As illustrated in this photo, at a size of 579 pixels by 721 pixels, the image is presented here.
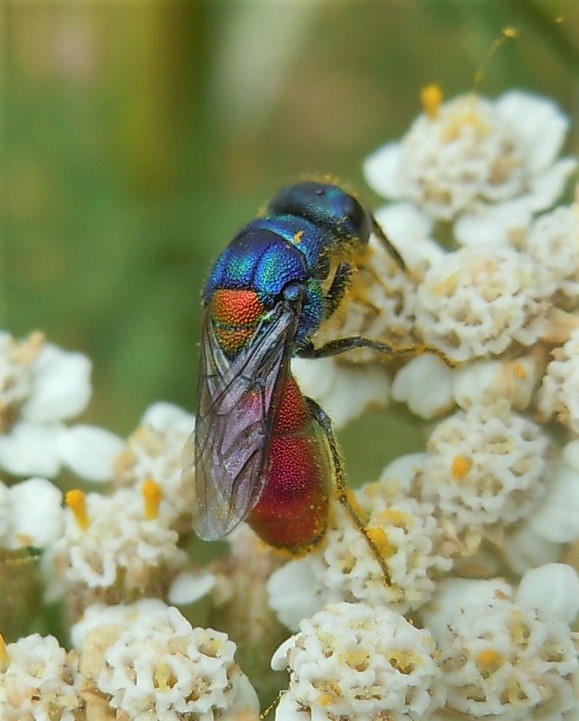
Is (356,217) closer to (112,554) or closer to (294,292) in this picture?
(294,292)

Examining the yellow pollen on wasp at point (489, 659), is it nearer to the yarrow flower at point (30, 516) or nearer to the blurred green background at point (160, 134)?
the yarrow flower at point (30, 516)

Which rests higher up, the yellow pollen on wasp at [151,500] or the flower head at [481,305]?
the flower head at [481,305]

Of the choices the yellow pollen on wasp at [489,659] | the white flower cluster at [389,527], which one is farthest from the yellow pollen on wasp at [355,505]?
the yellow pollen on wasp at [489,659]

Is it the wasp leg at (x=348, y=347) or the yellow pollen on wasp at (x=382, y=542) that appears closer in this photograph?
the yellow pollen on wasp at (x=382, y=542)

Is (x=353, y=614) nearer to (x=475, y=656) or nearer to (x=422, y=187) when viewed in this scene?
(x=475, y=656)

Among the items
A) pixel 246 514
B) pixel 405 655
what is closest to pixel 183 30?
pixel 246 514

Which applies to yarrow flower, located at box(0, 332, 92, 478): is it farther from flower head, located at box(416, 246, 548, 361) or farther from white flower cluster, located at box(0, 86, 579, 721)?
flower head, located at box(416, 246, 548, 361)

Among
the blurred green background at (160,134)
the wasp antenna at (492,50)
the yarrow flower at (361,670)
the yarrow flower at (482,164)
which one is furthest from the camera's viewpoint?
the blurred green background at (160,134)

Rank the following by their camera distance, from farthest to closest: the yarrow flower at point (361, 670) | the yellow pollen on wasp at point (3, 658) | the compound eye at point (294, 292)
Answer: the compound eye at point (294, 292)
the yellow pollen on wasp at point (3, 658)
the yarrow flower at point (361, 670)
